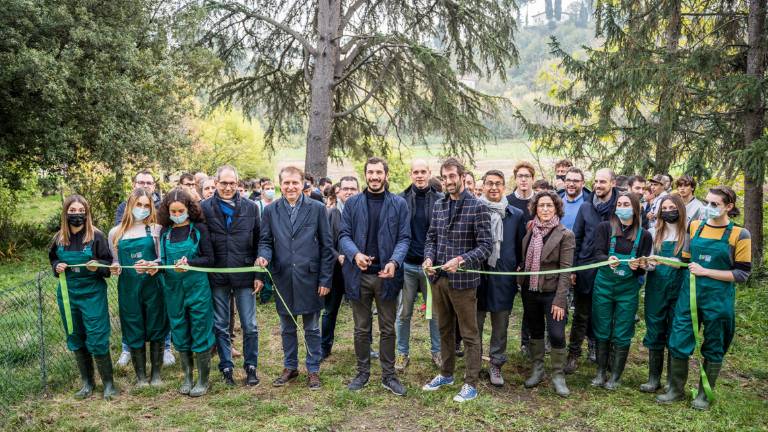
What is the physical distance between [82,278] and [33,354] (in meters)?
1.86

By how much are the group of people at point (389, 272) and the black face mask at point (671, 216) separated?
0.01m

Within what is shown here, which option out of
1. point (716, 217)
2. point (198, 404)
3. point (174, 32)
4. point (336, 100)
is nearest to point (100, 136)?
point (174, 32)

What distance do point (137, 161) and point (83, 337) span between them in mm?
10661

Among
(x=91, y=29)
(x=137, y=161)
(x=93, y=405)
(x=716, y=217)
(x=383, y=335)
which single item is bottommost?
(x=93, y=405)

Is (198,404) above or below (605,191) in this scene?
below

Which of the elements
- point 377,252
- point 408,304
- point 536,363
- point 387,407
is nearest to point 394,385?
point 387,407

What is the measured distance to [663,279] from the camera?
4.87m

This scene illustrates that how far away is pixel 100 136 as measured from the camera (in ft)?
41.8

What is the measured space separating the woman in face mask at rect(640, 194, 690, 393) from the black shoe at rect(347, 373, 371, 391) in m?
2.64

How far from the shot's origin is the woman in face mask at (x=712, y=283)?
175 inches

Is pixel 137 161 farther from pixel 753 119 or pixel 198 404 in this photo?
pixel 753 119

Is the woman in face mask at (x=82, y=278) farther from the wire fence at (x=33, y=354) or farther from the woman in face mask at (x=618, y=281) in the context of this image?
the woman in face mask at (x=618, y=281)

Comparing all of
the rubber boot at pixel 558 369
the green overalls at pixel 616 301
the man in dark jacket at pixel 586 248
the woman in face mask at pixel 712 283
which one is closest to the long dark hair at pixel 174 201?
the rubber boot at pixel 558 369

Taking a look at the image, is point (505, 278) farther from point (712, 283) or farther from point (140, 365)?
point (140, 365)
